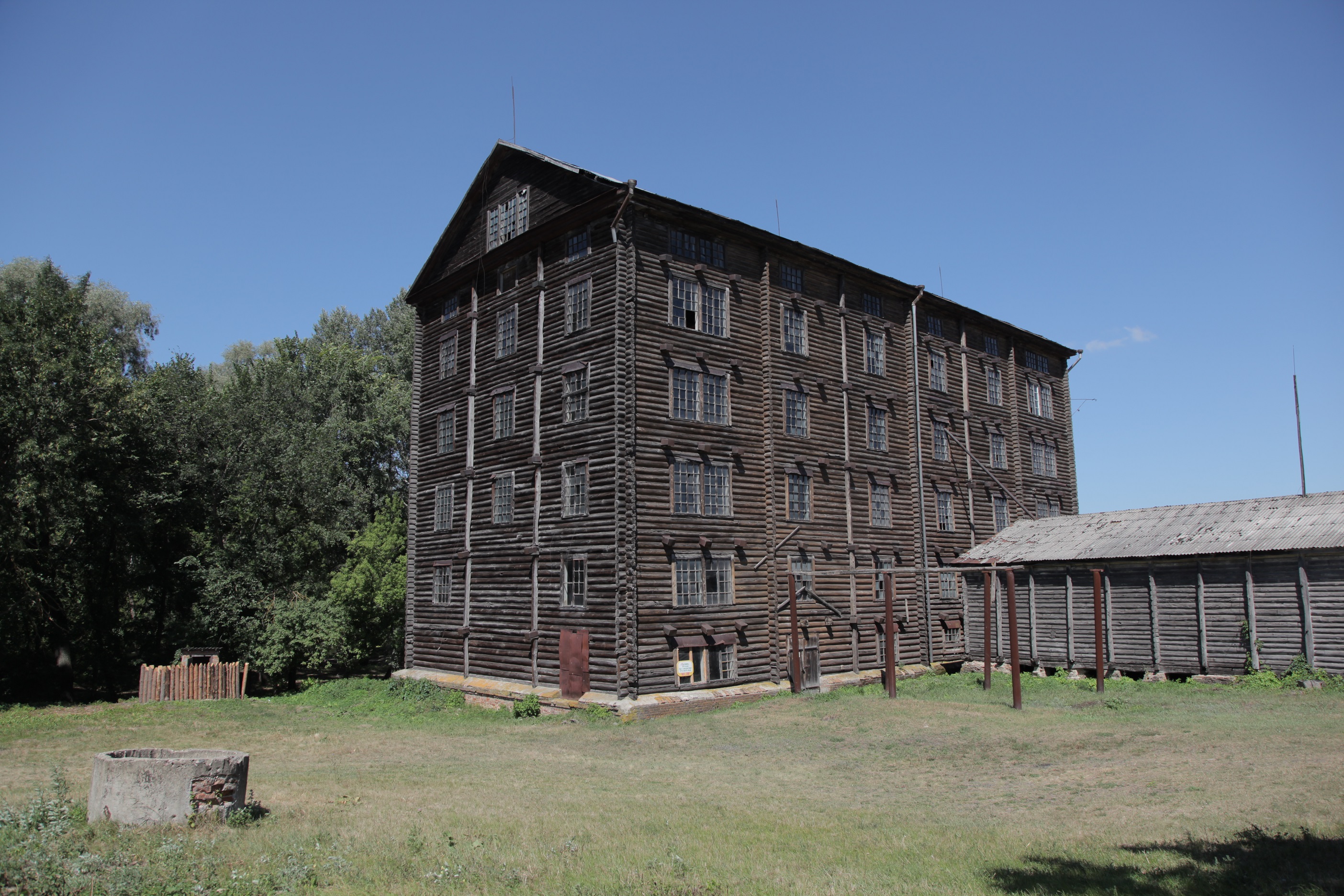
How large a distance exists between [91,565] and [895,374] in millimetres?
A: 34025

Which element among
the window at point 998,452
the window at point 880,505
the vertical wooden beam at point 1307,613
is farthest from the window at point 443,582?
the vertical wooden beam at point 1307,613

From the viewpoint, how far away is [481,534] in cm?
3091

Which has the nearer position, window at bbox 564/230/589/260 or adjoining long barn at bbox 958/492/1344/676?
adjoining long barn at bbox 958/492/1344/676

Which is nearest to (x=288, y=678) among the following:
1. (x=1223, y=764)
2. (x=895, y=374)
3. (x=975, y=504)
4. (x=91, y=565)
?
(x=91, y=565)

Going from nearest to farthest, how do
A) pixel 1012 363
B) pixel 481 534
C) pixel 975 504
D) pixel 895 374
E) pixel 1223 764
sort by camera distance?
pixel 1223 764 < pixel 481 534 < pixel 895 374 < pixel 975 504 < pixel 1012 363

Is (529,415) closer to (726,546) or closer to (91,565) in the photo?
(726,546)

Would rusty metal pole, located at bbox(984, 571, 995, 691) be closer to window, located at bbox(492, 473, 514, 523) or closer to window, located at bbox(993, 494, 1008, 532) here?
window, located at bbox(993, 494, 1008, 532)

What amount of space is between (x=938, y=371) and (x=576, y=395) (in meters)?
18.4

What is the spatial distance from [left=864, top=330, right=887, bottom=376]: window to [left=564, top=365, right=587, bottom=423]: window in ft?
41.5

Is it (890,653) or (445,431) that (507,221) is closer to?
(445,431)

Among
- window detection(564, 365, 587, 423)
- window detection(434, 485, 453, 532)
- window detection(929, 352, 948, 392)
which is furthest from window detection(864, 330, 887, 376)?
window detection(434, 485, 453, 532)

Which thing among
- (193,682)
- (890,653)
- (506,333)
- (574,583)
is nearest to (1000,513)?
(890,653)

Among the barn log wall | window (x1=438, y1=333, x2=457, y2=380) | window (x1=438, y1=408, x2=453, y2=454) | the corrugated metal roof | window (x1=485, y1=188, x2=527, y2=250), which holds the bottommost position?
the barn log wall

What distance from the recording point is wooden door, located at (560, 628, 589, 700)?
25.8 m
